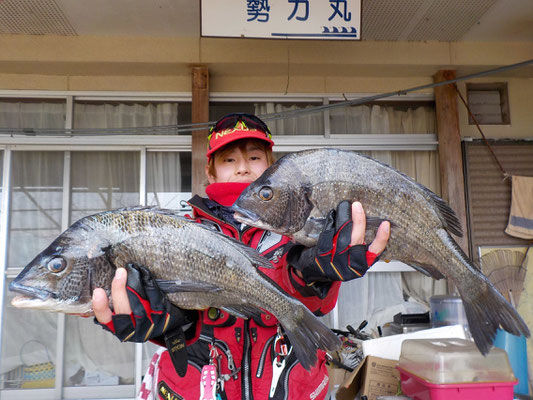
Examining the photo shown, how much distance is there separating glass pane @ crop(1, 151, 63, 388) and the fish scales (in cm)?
366

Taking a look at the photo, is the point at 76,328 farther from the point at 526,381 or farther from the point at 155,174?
the point at 526,381

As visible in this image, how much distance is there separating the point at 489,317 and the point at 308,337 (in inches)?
27.7

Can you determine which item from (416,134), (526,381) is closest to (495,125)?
(416,134)

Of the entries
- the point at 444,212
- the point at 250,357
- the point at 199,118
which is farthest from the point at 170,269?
the point at 199,118

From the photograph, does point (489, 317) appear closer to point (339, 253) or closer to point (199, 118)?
point (339, 253)

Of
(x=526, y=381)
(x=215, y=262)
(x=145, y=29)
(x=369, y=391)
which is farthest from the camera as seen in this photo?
(x=145, y=29)

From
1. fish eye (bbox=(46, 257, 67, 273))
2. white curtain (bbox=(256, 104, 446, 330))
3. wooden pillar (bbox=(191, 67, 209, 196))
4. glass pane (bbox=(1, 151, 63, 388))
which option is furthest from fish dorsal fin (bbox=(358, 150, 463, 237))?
glass pane (bbox=(1, 151, 63, 388))

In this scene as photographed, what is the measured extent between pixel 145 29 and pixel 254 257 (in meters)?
4.01

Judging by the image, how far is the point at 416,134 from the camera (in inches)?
214

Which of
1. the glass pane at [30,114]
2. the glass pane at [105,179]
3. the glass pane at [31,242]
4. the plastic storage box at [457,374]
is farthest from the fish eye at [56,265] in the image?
the glass pane at [30,114]

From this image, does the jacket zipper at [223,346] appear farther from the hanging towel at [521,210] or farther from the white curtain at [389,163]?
the hanging towel at [521,210]

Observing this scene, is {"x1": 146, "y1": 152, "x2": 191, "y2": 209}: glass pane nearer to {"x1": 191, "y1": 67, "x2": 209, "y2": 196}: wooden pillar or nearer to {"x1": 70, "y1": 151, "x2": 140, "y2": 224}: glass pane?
{"x1": 70, "y1": 151, "x2": 140, "y2": 224}: glass pane

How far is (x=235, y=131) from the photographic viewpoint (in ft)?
7.01

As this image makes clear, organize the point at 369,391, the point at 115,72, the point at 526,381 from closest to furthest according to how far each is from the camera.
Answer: the point at 369,391 < the point at 526,381 < the point at 115,72
